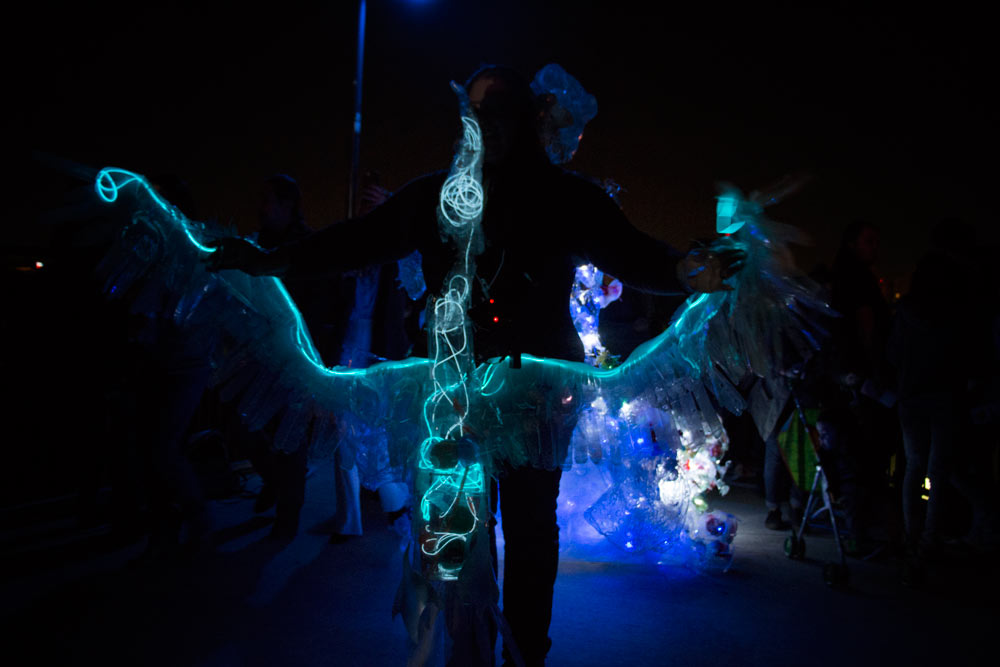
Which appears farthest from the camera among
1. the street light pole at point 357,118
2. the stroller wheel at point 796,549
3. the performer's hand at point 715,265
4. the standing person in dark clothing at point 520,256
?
the street light pole at point 357,118

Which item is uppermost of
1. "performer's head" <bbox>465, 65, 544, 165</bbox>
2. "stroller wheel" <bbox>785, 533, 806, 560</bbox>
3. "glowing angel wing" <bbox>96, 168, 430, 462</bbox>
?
"performer's head" <bbox>465, 65, 544, 165</bbox>

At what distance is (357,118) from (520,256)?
7.45 m

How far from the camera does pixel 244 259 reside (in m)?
1.86

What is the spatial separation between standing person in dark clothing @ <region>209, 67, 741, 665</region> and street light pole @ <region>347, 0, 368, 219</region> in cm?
649

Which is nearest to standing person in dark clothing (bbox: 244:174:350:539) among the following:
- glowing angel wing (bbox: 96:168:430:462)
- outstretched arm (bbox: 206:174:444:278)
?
glowing angel wing (bbox: 96:168:430:462)

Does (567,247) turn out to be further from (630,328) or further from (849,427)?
(630,328)

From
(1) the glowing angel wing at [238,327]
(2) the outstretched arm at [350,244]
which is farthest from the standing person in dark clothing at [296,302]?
(2) the outstretched arm at [350,244]

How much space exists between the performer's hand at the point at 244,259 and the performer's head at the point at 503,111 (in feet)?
2.33

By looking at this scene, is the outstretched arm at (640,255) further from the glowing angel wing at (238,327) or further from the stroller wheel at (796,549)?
the stroller wheel at (796,549)

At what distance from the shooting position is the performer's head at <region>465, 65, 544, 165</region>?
6.05 feet

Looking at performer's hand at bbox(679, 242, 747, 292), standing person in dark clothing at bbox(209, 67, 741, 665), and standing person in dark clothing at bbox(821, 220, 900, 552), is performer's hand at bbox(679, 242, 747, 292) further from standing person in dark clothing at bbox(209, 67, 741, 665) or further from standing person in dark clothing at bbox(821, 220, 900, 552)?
standing person in dark clothing at bbox(821, 220, 900, 552)

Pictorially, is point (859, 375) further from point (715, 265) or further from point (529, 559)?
point (529, 559)

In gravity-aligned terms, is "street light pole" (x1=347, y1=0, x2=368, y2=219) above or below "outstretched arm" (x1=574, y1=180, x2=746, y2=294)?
above

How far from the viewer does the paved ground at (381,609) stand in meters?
2.53
